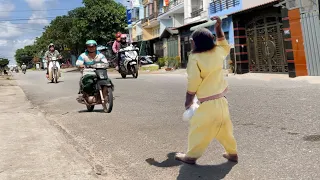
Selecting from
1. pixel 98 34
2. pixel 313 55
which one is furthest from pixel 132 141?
pixel 98 34

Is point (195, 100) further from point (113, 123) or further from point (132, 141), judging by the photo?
point (113, 123)

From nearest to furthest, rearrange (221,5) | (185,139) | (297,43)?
(185,139)
(297,43)
(221,5)

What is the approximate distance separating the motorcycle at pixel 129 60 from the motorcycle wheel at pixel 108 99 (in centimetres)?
869

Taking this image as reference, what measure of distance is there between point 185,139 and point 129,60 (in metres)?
11.8

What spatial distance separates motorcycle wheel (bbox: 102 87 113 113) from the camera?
24.8ft

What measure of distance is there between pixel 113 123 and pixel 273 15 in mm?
12773

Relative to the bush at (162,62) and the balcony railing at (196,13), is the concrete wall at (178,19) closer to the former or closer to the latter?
the balcony railing at (196,13)

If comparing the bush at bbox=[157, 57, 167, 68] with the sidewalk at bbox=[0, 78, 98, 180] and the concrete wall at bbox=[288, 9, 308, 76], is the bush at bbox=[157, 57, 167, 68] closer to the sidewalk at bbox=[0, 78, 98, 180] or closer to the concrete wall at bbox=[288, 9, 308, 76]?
the concrete wall at bbox=[288, 9, 308, 76]

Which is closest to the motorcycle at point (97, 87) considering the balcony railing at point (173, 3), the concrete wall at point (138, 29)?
the balcony railing at point (173, 3)

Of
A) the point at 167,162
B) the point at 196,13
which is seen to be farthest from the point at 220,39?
the point at 196,13

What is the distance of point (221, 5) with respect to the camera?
26906 millimetres

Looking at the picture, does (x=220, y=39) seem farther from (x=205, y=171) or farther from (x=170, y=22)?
(x=170, y=22)

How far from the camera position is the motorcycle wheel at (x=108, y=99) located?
24.8 feet

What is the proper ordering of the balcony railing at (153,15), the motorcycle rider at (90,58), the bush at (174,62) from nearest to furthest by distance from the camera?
the motorcycle rider at (90,58) < the bush at (174,62) < the balcony railing at (153,15)
